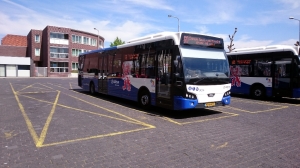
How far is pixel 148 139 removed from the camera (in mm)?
5652

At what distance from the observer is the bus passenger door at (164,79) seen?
8.29 meters

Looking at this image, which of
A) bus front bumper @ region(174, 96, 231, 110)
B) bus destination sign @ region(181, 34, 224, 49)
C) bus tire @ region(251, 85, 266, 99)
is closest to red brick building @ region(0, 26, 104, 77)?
bus tire @ region(251, 85, 266, 99)

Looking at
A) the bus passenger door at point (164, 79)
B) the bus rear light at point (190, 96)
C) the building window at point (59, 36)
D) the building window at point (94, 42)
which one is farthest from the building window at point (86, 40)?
the bus rear light at point (190, 96)

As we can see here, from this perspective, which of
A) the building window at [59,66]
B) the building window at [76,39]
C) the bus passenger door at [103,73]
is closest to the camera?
the bus passenger door at [103,73]

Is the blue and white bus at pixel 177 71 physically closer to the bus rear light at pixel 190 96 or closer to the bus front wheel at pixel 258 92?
the bus rear light at pixel 190 96

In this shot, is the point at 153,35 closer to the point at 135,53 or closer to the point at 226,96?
the point at 135,53

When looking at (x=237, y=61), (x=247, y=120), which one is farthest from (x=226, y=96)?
(x=237, y=61)

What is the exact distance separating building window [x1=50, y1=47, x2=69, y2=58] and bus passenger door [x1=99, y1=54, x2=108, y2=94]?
38667 mm

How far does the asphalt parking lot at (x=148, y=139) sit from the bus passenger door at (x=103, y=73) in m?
→ 4.54

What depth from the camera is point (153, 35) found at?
31.8 feet

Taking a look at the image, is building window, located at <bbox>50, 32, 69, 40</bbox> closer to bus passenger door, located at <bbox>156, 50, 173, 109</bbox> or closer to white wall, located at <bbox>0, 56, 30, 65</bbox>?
white wall, located at <bbox>0, 56, 30, 65</bbox>

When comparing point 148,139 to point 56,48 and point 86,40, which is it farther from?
point 86,40

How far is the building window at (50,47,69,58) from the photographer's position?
47906 millimetres

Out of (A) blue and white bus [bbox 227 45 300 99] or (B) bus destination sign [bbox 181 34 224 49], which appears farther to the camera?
(A) blue and white bus [bbox 227 45 300 99]
